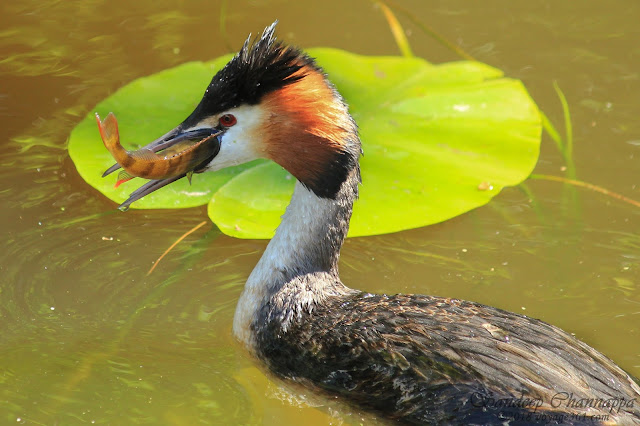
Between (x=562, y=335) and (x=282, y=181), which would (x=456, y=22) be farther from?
(x=562, y=335)

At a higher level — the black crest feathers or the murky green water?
the black crest feathers

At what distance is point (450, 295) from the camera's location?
5379mm

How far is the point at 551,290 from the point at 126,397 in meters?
2.77

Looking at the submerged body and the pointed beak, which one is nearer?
the submerged body

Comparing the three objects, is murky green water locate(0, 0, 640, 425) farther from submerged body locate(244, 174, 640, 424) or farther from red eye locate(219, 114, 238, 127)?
red eye locate(219, 114, 238, 127)

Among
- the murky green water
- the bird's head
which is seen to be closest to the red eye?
the bird's head

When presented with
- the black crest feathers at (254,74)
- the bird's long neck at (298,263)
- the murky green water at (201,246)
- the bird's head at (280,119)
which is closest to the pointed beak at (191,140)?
the bird's head at (280,119)

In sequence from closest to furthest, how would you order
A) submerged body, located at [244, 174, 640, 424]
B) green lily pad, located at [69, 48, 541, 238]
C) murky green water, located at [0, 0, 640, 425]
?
submerged body, located at [244, 174, 640, 424]
murky green water, located at [0, 0, 640, 425]
green lily pad, located at [69, 48, 541, 238]

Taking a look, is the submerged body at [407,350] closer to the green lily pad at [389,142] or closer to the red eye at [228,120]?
the red eye at [228,120]

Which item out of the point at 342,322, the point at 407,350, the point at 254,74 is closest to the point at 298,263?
the point at 342,322

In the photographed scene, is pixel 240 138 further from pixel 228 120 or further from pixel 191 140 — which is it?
pixel 191 140

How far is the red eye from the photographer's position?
4.52m

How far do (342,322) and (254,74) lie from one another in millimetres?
1425

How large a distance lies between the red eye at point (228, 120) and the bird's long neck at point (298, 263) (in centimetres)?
54
